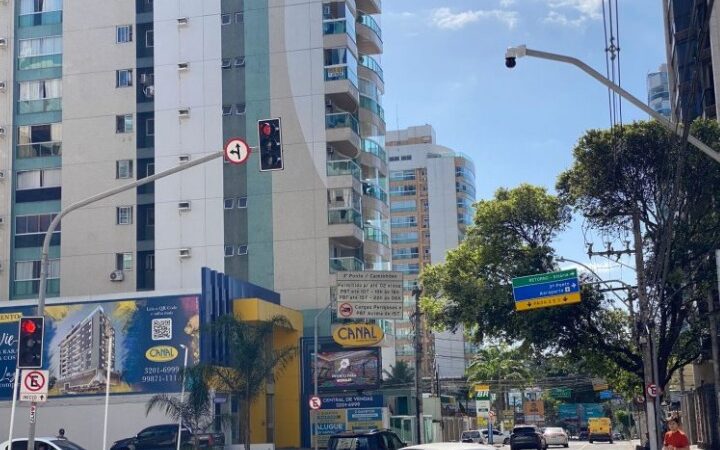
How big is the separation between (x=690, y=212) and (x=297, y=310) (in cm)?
2395

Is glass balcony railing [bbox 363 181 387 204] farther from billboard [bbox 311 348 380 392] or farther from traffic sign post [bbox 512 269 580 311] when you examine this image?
traffic sign post [bbox 512 269 580 311]

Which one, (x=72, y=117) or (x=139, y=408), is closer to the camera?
(x=139, y=408)

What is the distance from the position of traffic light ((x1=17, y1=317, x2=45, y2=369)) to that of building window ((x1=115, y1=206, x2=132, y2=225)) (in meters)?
39.6

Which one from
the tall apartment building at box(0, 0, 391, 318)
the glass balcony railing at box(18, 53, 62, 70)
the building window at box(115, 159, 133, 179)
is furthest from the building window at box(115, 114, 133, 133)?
the glass balcony railing at box(18, 53, 62, 70)

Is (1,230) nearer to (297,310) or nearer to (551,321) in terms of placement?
(297,310)

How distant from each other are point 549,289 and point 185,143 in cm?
2772

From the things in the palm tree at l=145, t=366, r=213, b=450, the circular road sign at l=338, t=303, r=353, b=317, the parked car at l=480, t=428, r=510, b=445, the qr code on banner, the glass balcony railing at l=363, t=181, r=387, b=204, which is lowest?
the parked car at l=480, t=428, r=510, b=445

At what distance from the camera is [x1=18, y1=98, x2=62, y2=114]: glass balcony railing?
61.5 m

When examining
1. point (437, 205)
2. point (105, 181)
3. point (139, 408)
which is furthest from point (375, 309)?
point (437, 205)

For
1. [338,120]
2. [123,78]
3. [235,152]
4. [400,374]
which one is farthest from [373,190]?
[235,152]

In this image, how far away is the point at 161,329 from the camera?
4469cm

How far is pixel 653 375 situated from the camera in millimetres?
37969

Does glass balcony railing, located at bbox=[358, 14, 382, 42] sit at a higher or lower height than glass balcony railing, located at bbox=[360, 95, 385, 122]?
higher

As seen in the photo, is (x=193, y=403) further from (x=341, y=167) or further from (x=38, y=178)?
(x=38, y=178)
